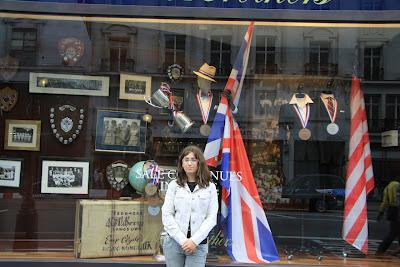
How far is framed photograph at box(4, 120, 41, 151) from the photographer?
704 cm

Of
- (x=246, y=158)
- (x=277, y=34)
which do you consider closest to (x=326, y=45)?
(x=277, y=34)

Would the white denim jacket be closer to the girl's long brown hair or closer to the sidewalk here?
the girl's long brown hair

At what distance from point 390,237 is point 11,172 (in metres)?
4.78

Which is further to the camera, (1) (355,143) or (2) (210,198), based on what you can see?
(1) (355,143)

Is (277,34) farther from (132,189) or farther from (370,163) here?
(132,189)

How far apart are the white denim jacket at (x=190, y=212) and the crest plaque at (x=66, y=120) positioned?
279cm

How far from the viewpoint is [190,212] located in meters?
4.70

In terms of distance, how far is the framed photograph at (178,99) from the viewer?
7.17 m

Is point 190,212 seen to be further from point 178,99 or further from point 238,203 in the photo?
point 178,99

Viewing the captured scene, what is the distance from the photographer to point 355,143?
7.17m

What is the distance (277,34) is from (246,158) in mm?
1610

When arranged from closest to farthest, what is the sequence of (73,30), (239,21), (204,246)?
(204,246) < (239,21) < (73,30)

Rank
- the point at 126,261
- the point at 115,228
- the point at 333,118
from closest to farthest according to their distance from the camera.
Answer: the point at 126,261 → the point at 115,228 → the point at 333,118

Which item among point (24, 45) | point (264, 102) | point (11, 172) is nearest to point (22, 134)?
point (11, 172)
